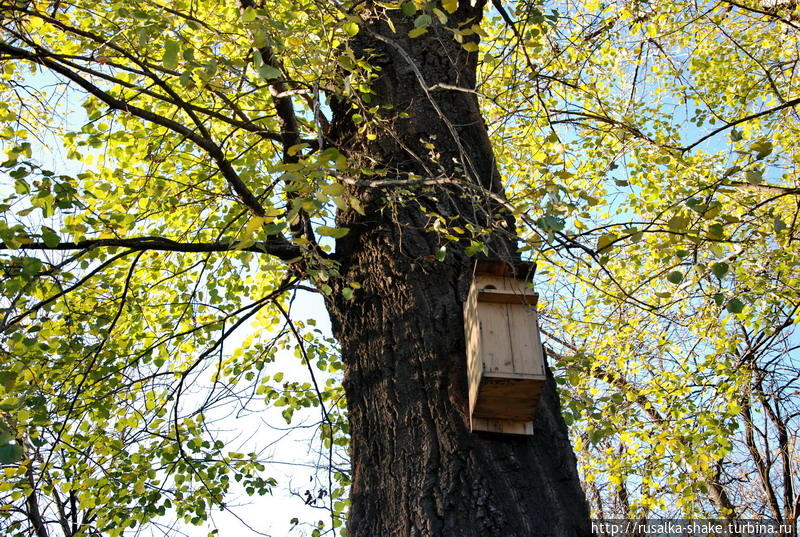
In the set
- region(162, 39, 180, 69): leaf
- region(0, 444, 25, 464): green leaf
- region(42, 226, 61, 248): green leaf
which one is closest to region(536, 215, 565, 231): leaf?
region(162, 39, 180, 69): leaf

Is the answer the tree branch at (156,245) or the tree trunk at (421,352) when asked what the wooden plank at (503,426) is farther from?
the tree branch at (156,245)

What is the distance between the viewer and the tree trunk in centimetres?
227

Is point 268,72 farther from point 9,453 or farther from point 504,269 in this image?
point 9,453

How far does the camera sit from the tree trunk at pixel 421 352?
227cm

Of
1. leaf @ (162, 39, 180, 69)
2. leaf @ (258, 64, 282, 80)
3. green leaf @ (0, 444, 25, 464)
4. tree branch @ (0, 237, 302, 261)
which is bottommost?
green leaf @ (0, 444, 25, 464)

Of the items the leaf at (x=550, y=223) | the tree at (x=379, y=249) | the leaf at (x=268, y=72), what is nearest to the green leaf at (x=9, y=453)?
the tree at (x=379, y=249)

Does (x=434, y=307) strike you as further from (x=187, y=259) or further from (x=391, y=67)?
(x=187, y=259)

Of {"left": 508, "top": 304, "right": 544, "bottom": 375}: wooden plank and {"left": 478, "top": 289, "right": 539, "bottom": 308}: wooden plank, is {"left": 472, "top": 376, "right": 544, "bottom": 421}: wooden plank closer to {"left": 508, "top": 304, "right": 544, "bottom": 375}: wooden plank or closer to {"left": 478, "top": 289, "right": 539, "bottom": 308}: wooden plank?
{"left": 508, "top": 304, "right": 544, "bottom": 375}: wooden plank

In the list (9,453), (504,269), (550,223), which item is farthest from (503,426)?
(9,453)

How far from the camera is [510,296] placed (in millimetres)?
2383

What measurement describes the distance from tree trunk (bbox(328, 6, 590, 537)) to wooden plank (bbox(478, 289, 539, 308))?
150 mm

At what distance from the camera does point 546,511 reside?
2.23 metres

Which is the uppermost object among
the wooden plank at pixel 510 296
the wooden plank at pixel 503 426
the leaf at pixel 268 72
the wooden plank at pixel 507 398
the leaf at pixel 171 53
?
the leaf at pixel 171 53

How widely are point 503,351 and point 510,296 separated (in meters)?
0.21
